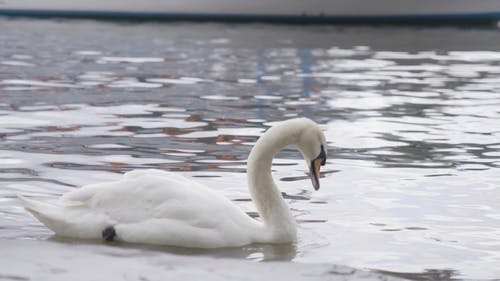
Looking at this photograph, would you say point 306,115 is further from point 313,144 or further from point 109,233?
point 109,233

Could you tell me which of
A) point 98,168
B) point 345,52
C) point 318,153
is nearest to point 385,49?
point 345,52

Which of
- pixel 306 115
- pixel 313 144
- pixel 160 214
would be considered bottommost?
pixel 306 115

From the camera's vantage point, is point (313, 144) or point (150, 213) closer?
point (150, 213)

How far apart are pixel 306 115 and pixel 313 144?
725 centimetres

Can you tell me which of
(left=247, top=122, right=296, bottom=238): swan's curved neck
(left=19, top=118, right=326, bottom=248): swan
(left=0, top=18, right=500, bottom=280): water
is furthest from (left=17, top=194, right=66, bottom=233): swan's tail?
(left=247, top=122, right=296, bottom=238): swan's curved neck

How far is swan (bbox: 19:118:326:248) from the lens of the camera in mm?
7688

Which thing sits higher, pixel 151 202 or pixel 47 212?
pixel 151 202

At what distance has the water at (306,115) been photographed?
839 centimetres

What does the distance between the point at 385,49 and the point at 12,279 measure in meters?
21.0

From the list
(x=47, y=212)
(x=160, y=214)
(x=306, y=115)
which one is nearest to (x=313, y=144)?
(x=160, y=214)

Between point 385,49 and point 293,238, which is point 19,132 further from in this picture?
point 385,49

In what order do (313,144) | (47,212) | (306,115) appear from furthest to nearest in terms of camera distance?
(306,115) → (313,144) → (47,212)

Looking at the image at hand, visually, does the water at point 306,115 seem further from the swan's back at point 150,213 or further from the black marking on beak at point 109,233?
the black marking on beak at point 109,233

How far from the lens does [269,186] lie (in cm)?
813
